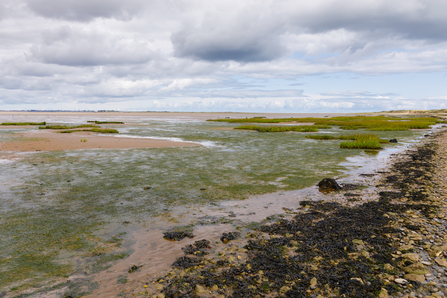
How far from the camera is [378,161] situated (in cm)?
2195

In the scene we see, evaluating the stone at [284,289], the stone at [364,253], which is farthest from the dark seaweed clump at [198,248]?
the stone at [364,253]

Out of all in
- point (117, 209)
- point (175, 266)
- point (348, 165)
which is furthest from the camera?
point (348, 165)

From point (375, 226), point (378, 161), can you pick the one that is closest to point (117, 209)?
point (375, 226)

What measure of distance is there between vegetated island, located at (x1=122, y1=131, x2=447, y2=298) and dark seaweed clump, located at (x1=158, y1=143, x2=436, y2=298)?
0.02m

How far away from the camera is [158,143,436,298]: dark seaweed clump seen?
19.2 ft

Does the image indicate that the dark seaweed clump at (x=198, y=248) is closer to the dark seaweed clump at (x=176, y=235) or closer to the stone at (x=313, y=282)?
the dark seaweed clump at (x=176, y=235)

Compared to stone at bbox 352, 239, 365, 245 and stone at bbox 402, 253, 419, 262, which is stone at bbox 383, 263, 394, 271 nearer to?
stone at bbox 402, 253, 419, 262

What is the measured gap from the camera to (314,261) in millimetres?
6941

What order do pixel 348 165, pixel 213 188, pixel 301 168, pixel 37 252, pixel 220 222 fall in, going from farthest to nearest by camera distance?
pixel 348 165, pixel 301 168, pixel 213 188, pixel 220 222, pixel 37 252

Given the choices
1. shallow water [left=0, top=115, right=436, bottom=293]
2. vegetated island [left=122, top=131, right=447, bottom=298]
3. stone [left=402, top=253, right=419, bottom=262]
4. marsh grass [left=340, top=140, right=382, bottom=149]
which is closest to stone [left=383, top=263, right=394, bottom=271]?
vegetated island [left=122, top=131, right=447, bottom=298]

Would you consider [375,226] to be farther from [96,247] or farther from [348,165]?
[348,165]

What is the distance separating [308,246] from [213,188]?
720cm

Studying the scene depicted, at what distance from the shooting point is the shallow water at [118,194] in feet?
25.3

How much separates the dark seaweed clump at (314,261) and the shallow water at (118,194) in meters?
1.45
